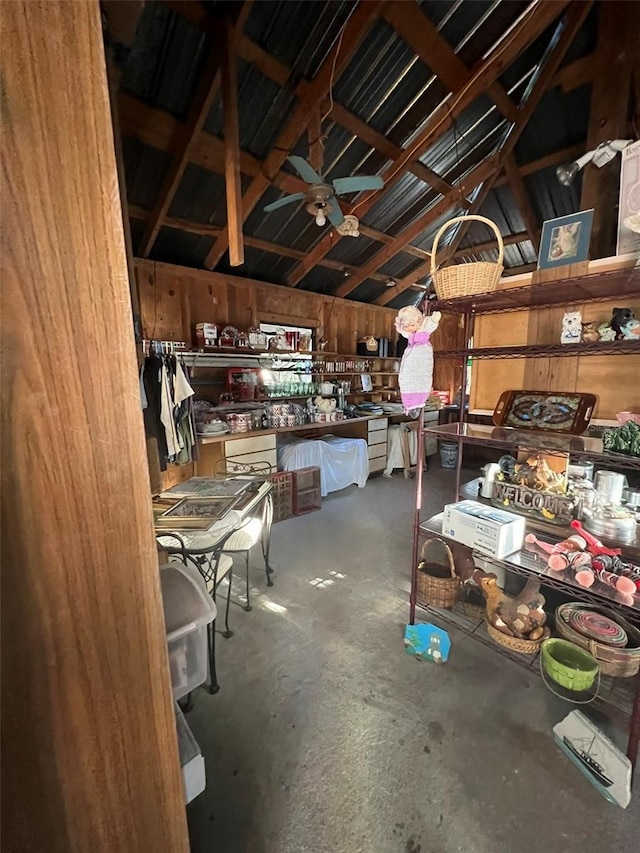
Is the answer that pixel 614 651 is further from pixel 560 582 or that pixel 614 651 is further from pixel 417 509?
pixel 417 509

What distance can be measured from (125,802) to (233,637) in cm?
155

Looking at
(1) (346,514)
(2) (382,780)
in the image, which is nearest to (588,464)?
(2) (382,780)

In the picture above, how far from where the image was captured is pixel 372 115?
306 centimetres

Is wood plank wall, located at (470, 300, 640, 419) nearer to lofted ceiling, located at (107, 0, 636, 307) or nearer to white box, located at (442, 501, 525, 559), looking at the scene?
white box, located at (442, 501, 525, 559)

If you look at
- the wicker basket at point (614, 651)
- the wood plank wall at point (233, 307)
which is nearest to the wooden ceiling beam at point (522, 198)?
the wood plank wall at point (233, 307)

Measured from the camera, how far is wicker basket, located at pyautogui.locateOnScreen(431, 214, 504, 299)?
4.89 feet

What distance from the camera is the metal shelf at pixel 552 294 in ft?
4.36

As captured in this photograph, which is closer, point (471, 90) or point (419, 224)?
point (471, 90)

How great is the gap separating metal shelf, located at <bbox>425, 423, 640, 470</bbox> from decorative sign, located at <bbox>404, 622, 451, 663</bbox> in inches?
40.9

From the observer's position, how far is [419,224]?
170 inches

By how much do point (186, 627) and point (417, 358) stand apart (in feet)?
4.58

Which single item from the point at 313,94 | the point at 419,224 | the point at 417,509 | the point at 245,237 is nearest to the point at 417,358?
the point at 417,509

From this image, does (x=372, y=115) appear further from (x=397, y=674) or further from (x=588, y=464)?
(x=397, y=674)

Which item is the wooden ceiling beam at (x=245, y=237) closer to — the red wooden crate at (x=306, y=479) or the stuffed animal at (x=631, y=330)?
the red wooden crate at (x=306, y=479)
